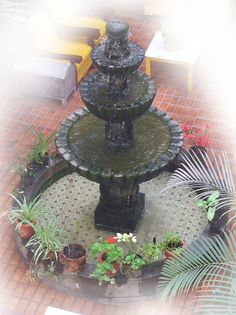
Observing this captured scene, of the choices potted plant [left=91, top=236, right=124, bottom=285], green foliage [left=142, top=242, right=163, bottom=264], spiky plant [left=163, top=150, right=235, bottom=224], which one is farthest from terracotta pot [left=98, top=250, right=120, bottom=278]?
spiky plant [left=163, top=150, right=235, bottom=224]

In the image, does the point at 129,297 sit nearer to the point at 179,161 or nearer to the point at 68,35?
the point at 179,161

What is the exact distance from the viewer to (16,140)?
10.4m

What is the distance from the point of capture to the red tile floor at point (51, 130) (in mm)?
7637

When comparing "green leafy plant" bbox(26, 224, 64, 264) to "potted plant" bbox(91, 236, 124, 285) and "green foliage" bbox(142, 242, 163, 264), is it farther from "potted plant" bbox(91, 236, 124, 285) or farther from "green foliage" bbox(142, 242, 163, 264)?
"green foliage" bbox(142, 242, 163, 264)

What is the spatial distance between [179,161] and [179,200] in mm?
597

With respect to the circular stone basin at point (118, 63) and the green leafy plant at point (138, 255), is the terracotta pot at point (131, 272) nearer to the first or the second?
the green leafy plant at point (138, 255)

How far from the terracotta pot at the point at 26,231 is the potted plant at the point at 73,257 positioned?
0.58 meters

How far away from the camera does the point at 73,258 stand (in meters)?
7.59

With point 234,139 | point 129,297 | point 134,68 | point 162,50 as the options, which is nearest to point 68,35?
point 162,50

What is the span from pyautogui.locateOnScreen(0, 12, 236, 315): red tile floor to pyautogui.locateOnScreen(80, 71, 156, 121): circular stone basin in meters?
2.37

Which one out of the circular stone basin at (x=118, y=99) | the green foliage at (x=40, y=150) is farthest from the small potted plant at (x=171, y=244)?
the green foliage at (x=40, y=150)

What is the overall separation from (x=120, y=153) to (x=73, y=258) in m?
1.47

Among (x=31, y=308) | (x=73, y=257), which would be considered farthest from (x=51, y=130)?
(x=31, y=308)

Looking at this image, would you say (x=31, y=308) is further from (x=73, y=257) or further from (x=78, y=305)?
(x=73, y=257)
